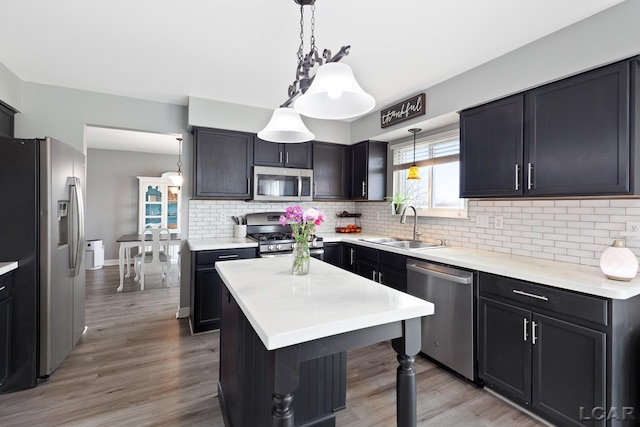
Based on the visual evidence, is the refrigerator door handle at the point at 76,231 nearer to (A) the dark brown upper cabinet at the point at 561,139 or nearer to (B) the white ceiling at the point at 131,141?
(B) the white ceiling at the point at 131,141

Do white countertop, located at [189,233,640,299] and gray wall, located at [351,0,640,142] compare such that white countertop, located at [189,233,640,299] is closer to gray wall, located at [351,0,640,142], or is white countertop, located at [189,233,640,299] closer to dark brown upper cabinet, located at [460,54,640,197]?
dark brown upper cabinet, located at [460,54,640,197]

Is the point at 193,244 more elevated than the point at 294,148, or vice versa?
the point at 294,148

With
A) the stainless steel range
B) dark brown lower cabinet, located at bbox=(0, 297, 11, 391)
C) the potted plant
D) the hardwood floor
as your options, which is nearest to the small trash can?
the hardwood floor

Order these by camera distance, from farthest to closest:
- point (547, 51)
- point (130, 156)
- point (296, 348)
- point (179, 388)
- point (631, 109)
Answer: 1. point (130, 156)
2. point (179, 388)
3. point (547, 51)
4. point (631, 109)
5. point (296, 348)

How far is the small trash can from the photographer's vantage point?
20.0 feet

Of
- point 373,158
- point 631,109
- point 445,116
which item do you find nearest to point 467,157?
point 445,116

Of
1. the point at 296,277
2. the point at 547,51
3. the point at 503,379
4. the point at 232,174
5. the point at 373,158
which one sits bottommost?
the point at 503,379

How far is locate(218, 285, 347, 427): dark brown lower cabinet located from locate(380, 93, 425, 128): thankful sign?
250 cm

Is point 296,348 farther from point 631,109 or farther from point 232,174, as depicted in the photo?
point 232,174

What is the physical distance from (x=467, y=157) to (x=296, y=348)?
2.33 metres

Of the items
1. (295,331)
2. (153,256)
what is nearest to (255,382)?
(295,331)

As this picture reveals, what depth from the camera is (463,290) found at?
7.61 feet

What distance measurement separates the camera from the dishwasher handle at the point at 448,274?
2275mm

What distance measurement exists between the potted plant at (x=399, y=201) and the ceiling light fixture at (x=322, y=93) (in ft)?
6.25
